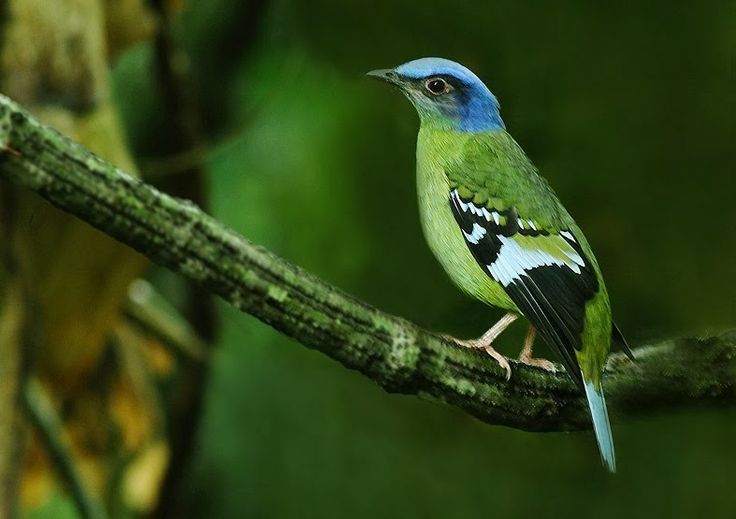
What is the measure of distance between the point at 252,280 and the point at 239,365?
596 mm

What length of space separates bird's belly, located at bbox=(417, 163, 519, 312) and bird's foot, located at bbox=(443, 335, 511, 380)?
39mm

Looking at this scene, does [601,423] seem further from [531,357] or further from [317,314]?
[317,314]

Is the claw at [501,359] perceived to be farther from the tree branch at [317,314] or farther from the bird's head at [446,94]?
the bird's head at [446,94]

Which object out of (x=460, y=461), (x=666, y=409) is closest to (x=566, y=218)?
(x=666, y=409)

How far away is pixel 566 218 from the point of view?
904mm

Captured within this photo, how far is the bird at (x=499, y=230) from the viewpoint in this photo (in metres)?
0.84

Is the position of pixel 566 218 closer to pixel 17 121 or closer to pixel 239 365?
pixel 17 121

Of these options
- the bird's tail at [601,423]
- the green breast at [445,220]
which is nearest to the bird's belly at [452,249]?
the green breast at [445,220]

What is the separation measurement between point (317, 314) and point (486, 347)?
0.17 meters

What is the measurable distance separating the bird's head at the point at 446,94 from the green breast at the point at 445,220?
0.05 ft

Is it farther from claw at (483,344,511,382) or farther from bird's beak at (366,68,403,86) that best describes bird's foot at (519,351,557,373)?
bird's beak at (366,68,403,86)

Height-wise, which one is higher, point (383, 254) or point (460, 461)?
point (383, 254)

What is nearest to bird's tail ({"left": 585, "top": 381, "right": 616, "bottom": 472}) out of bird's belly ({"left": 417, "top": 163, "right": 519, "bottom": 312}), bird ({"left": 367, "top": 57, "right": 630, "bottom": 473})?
bird ({"left": 367, "top": 57, "right": 630, "bottom": 473})

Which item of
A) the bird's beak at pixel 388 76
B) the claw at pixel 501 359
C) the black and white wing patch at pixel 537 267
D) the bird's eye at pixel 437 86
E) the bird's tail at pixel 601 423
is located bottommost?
the bird's tail at pixel 601 423
